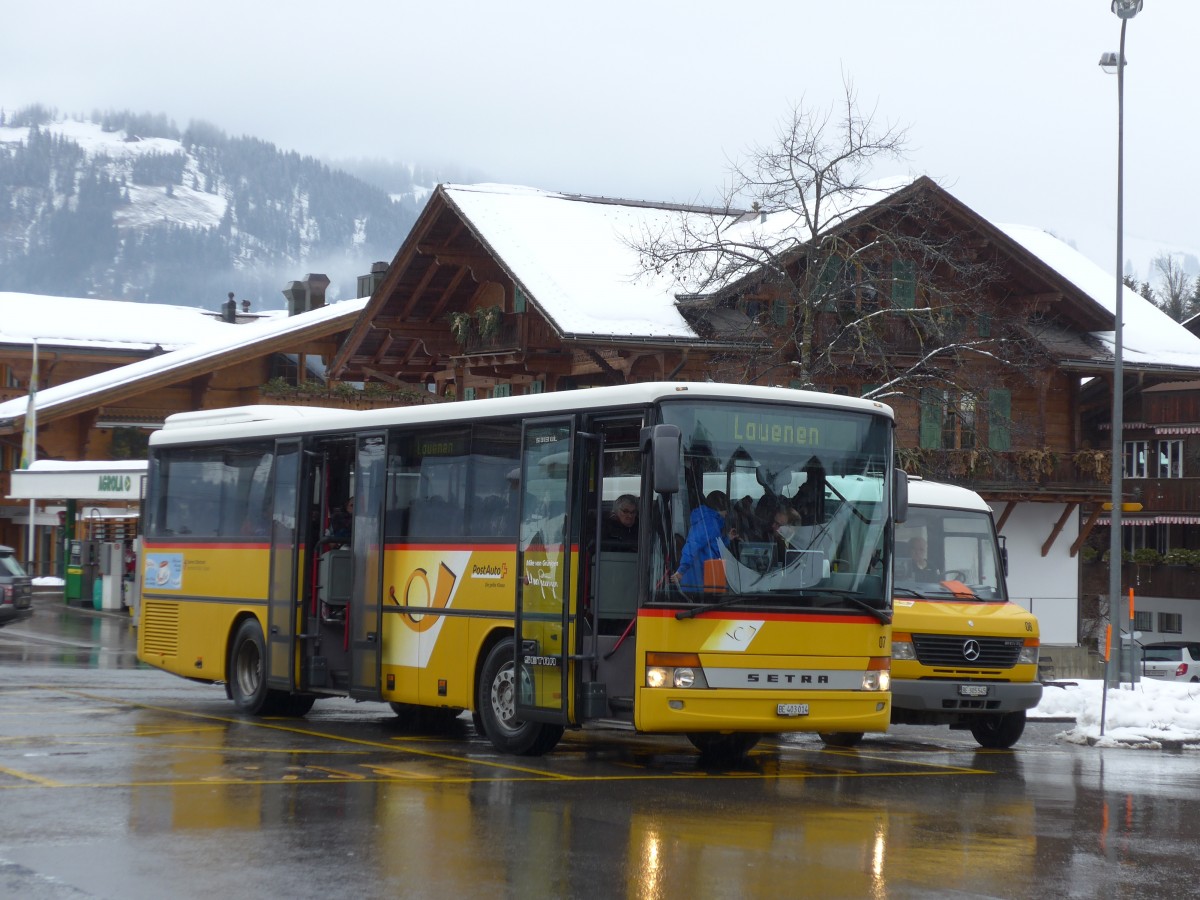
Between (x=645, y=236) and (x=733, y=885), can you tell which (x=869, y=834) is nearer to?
(x=733, y=885)

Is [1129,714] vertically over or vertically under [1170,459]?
under

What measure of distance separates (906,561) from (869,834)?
7435mm

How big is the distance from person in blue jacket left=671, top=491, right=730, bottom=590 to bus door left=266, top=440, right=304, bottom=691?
5637 mm

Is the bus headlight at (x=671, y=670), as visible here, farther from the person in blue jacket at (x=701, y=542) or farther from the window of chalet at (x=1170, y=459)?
the window of chalet at (x=1170, y=459)

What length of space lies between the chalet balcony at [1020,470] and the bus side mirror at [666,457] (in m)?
25.6

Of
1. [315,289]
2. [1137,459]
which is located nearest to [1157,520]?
[1137,459]

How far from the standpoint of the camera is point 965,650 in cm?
1748

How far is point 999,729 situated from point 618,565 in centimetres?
592

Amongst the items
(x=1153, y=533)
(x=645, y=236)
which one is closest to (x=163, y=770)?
(x=645, y=236)

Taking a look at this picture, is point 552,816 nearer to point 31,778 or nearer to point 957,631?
point 31,778

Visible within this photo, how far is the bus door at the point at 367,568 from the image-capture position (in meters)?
17.1

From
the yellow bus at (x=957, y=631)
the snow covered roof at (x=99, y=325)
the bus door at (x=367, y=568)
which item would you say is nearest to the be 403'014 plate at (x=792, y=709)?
the yellow bus at (x=957, y=631)

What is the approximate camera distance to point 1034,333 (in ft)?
131

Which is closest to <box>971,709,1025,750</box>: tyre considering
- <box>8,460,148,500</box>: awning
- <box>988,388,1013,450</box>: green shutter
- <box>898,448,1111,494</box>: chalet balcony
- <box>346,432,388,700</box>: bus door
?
<box>346,432,388,700</box>: bus door
